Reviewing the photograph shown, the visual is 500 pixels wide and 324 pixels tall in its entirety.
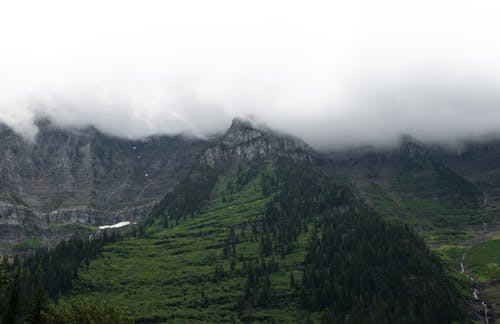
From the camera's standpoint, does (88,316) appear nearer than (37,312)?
No

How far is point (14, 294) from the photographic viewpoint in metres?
103

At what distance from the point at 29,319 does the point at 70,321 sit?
11878 millimetres

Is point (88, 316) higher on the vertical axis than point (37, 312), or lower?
lower

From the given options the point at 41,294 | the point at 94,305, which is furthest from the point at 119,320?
the point at 41,294

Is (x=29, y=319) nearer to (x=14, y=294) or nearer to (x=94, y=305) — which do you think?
(x=14, y=294)

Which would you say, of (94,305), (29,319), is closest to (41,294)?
(29,319)

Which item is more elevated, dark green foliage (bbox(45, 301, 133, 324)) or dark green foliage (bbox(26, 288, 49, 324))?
dark green foliage (bbox(26, 288, 49, 324))

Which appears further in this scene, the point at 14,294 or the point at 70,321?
the point at 70,321

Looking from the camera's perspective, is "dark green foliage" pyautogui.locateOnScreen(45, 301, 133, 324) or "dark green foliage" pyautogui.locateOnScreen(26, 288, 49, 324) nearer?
"dark green foliage" pyautogui.locateOnScreen(26, 288, 49, 324)

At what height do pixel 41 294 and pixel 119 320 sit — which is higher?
pixel 41 294

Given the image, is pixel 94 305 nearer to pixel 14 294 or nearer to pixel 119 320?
pixel 119 320

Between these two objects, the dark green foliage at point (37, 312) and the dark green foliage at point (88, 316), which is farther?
the dark green foliage at point (88, 316)

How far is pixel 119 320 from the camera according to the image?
375ft

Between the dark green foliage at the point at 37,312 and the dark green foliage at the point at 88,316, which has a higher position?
the dark green foliage at the point at 37,312
